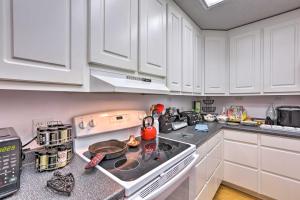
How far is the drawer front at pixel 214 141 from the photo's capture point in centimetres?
148

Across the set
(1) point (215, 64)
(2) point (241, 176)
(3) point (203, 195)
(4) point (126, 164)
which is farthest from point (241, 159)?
(4) point (126, 164)

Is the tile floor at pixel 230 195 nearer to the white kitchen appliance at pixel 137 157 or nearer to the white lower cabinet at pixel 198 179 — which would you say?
the white lower cabinet at pixel 198 179

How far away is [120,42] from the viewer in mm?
959

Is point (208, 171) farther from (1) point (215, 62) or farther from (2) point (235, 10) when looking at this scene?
(2) point (235, 10)

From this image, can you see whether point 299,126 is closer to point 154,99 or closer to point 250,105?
point 250,105

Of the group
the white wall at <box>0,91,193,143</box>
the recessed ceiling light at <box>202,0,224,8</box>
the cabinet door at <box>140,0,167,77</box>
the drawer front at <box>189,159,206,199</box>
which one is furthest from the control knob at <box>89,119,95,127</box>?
the recessed ceiling light at <box>202,0,224,8</box>

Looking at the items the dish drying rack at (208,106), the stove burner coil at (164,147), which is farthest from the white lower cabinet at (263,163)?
the stove burner coil at (164,147)

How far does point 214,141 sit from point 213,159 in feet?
0.64

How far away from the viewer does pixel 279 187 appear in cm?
159

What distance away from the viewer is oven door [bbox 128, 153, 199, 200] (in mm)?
704

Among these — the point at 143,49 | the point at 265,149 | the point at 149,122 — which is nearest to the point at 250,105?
the point at 265,149

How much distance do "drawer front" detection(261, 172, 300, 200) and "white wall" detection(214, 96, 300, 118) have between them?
3.07ft

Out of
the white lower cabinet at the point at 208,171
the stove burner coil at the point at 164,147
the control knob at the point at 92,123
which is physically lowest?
the white lower cabinet at the point at 208,171

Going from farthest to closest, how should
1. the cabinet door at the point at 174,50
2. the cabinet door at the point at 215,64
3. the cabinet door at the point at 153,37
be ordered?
the cabinet door at the point at 215,64 → the cabinet door at the point at 174,50 → the cabinet door at the point at 153,37
